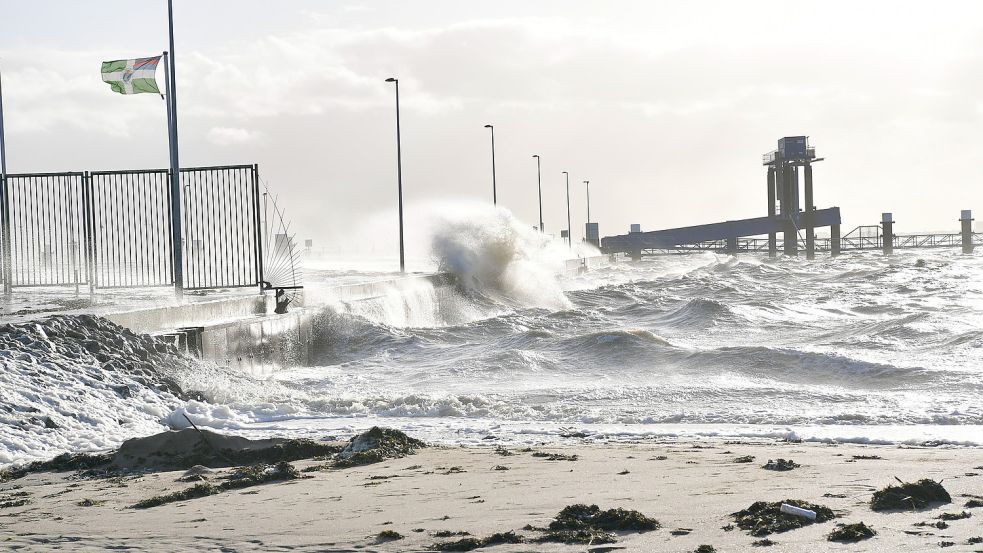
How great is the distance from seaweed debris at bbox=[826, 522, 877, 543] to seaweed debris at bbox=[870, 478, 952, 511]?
Answer: 0.57 metres

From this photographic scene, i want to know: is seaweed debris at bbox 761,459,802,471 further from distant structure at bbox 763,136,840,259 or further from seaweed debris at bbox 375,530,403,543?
distant structure at bbox 763,136,840,259

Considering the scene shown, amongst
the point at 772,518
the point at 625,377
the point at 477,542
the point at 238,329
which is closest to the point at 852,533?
the point at 772,518

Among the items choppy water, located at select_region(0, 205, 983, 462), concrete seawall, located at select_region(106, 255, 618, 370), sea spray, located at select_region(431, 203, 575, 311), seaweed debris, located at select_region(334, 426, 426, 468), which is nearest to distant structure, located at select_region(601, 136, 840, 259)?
sea spray, located at select_region(431, 203, 575, 311)

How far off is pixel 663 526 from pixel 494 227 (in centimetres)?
3304

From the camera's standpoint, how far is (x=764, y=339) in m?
20.1

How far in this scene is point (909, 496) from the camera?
5.32 meters

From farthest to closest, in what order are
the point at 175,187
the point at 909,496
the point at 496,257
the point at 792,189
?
the point at 792,189, the point at 496,257, the point at 175,187, the point at 909,496

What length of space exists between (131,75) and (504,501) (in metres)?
16.9

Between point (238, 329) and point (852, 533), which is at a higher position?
point (238, 329)

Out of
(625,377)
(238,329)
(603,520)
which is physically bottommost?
(625,377)

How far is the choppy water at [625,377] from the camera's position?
10031 mm

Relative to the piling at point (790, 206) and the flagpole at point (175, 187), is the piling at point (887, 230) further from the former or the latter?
the flagpole at point (175, 187)

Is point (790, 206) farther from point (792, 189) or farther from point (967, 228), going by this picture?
point (967, 228)

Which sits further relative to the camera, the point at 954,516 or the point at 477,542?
the point at 954,516
